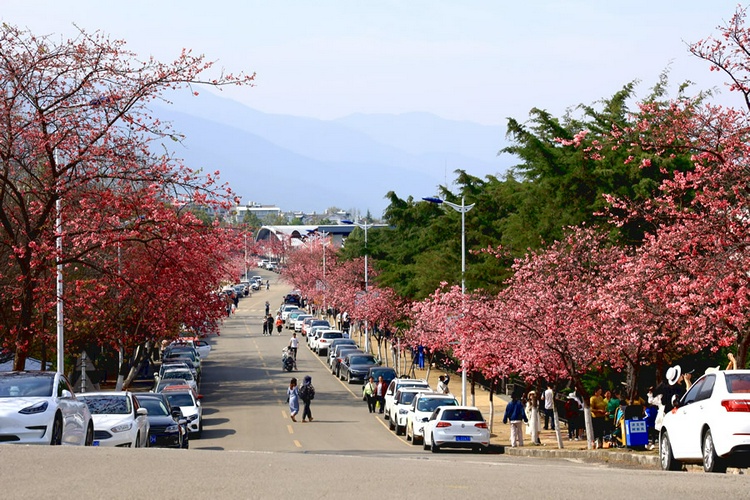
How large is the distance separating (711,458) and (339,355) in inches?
1792

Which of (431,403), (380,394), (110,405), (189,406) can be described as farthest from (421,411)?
(110,405)

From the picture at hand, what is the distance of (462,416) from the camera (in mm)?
30547

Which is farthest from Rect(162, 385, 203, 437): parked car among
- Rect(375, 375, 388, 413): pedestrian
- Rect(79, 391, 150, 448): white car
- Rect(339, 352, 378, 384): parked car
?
Rect(339, 352, 378, 384): parked car

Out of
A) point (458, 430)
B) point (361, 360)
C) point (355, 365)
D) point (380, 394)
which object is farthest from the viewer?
point (361, 360)

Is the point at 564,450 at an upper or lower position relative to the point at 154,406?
lower

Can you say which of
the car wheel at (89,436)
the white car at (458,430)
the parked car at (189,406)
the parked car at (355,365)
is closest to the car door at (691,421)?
the car wheel at (89,436)

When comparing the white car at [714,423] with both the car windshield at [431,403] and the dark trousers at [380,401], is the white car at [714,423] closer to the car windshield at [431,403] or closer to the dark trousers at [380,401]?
the car windshield at [431,403]

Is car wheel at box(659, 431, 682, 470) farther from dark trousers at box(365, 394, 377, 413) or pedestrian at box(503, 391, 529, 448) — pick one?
dark trousers at box(365, 394, 377, 413)

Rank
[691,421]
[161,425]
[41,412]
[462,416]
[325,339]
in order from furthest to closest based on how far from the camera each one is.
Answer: [325,339]
[462,416]
[161,425]
[41,412]
[691,421]

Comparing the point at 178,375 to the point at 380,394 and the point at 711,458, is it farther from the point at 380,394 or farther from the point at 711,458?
the point at 711,458

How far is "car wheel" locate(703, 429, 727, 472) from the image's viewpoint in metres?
14.7

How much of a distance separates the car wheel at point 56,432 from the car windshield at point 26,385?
Result: 410mm

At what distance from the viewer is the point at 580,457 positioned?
27.6 metres

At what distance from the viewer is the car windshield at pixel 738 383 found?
1481cm
